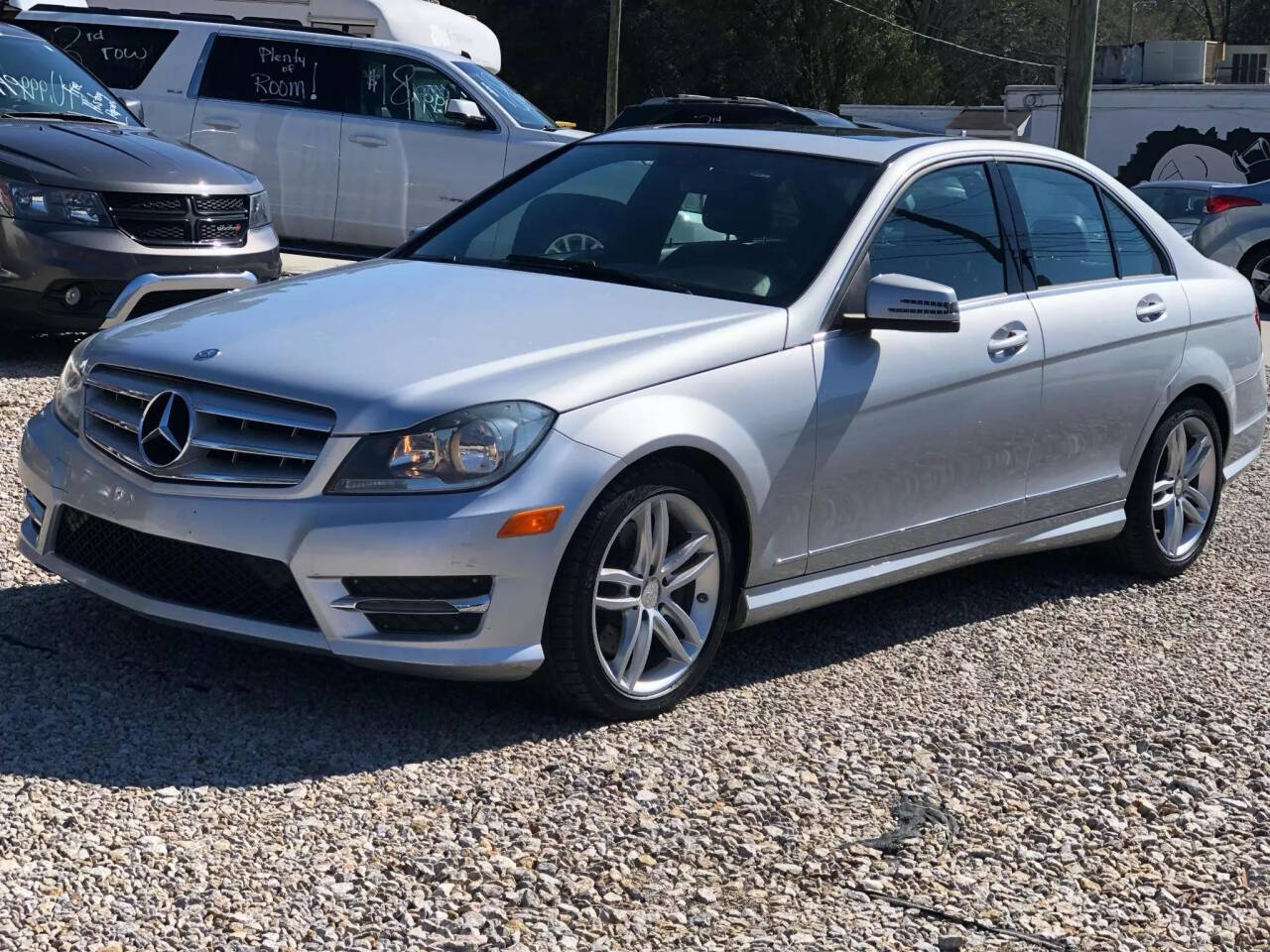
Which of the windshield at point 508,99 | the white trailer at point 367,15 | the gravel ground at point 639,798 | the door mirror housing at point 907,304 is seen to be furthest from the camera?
the white trailer at point 367,15

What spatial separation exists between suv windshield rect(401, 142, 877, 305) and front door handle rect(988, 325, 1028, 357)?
0.64m

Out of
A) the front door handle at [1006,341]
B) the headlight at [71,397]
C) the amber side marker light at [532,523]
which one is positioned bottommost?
the amber side marker light at [532,523]

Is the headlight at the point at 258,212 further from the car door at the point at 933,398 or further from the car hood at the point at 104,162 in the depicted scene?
the car door at the point at 933,398

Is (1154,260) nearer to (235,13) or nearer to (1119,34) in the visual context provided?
(235,13)

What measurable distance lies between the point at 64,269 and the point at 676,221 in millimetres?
4213

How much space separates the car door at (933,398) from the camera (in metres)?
4.91

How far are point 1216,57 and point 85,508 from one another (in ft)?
123

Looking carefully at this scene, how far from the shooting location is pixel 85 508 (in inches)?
174

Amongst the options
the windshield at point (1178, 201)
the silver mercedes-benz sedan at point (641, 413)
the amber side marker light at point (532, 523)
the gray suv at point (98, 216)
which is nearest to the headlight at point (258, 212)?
the gray suv at point (98, 216)

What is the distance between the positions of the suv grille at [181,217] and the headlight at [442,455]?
506 centimetres

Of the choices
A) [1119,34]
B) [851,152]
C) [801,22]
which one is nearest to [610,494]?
[851,152]

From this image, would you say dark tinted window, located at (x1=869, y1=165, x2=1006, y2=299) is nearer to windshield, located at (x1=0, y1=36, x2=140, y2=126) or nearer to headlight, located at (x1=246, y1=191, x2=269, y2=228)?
headlight, located at (x1=246, y1=191, x2=269, y2=228)

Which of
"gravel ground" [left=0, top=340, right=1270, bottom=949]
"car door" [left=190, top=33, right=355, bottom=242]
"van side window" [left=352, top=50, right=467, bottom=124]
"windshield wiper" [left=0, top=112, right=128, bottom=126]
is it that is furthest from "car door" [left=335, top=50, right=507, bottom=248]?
"gravel ground" [left=0, top=340, right=1270, bottom=949]

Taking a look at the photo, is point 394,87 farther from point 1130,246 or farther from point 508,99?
point 1130,246
